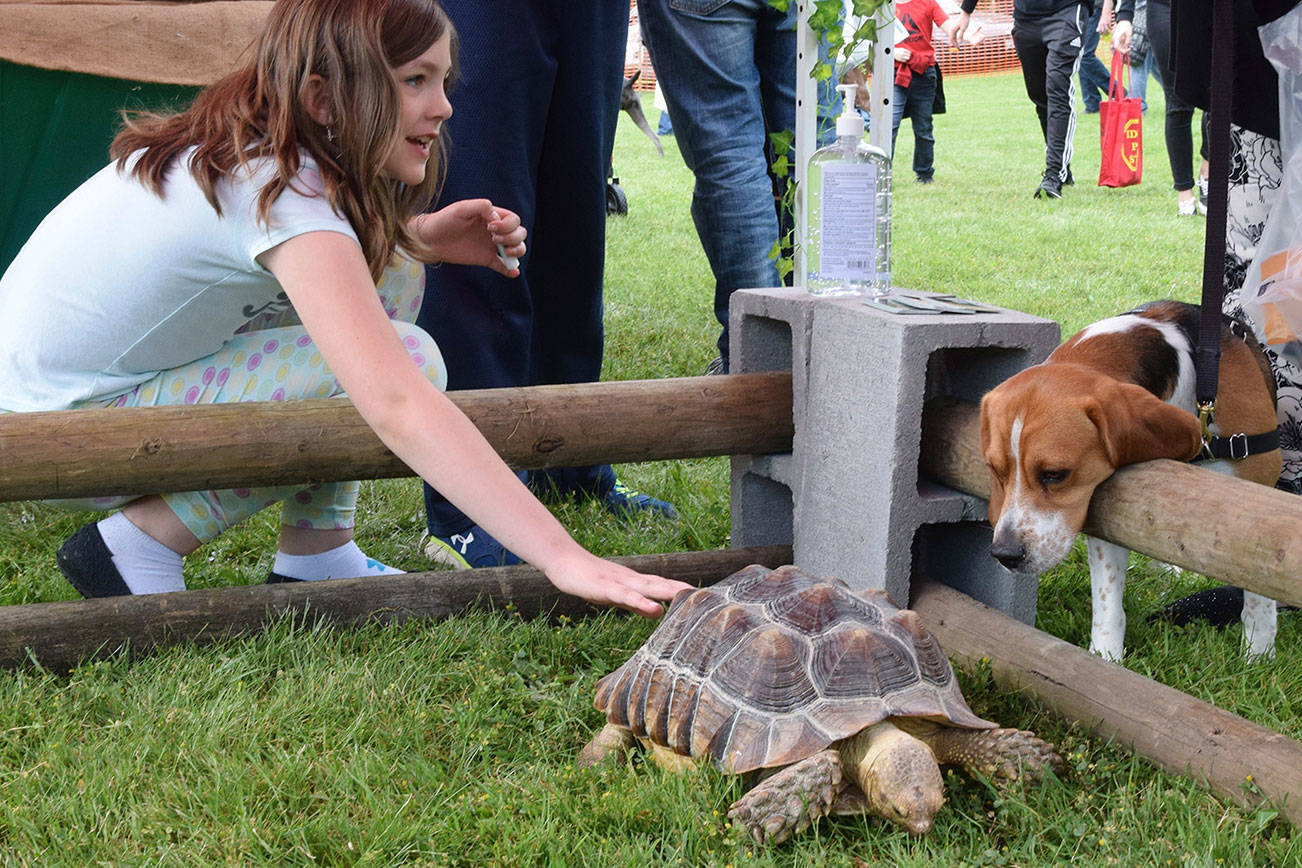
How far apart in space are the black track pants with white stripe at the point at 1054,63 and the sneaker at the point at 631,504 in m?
8.47

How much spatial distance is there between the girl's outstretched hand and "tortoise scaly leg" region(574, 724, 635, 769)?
0.88 feet

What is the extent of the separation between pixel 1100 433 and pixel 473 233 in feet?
5.54

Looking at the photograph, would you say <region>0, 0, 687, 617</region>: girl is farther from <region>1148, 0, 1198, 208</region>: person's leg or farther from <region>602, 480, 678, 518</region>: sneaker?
<region>1148, 0, 1198, 208</region>: person's leg

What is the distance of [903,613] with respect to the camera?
2344 millimetres

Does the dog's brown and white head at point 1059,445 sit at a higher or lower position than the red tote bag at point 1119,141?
lower

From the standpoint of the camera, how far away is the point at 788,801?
6.84ft

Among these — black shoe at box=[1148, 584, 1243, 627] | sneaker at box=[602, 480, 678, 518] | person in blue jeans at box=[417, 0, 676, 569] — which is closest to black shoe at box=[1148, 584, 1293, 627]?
black shoe at box=[1148, 584, 1243, 627]

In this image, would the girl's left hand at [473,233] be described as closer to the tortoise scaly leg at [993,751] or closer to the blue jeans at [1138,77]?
the tortoise scaly leg at [993,751]

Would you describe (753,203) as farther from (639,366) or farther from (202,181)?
(202,181)

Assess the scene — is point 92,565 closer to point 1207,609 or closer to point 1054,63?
point 1207,609

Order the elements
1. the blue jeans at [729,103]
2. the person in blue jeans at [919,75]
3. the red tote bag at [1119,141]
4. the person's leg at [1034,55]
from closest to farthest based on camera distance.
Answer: the blue jeans at [729,103], the person's leg at [1034,55], the red tote bag at [1119,141], the person in blue jeans at [919,75]

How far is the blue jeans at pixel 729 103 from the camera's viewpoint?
4.38 meters

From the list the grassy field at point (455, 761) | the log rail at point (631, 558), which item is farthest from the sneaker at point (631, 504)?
the log rail at point (631, 558)

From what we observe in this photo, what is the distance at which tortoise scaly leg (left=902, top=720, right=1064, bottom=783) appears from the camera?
7.23 ft
